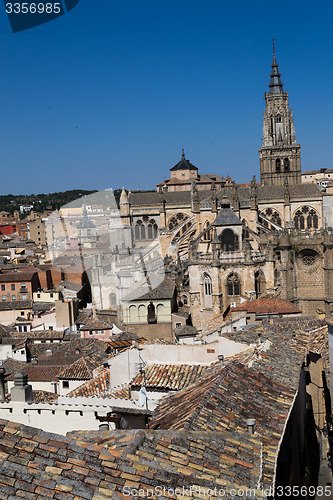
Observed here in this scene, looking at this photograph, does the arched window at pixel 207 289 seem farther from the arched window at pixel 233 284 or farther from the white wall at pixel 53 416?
the white wall at pixel 53 416

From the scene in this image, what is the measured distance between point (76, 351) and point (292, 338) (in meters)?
17.8

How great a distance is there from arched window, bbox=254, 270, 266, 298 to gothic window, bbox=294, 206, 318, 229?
45.5 feet

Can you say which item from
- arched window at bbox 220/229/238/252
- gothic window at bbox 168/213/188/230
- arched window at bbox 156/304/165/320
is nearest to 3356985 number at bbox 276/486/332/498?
arched window at bbox 156/304/165/320

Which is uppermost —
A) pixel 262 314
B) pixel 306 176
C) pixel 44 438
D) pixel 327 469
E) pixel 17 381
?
pixel 306 176

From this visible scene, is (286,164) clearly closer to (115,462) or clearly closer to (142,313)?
(142,313)

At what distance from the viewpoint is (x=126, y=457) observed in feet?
19.7

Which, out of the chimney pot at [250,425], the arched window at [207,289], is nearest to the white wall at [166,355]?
the chimney pot at [250,425]

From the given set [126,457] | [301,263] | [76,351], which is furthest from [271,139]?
[126,457]

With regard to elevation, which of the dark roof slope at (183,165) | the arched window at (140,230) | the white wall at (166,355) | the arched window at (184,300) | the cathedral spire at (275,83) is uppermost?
the cathedral spire at (275,83)

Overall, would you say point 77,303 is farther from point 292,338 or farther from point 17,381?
point 17,381

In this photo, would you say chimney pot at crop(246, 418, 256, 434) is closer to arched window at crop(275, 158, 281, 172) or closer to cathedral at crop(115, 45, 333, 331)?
cathedral at crop(115, 45, 333, 331)

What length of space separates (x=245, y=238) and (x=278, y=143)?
2683cm

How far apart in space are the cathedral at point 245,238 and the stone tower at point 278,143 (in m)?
0.13

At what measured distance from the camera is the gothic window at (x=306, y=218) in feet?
177
